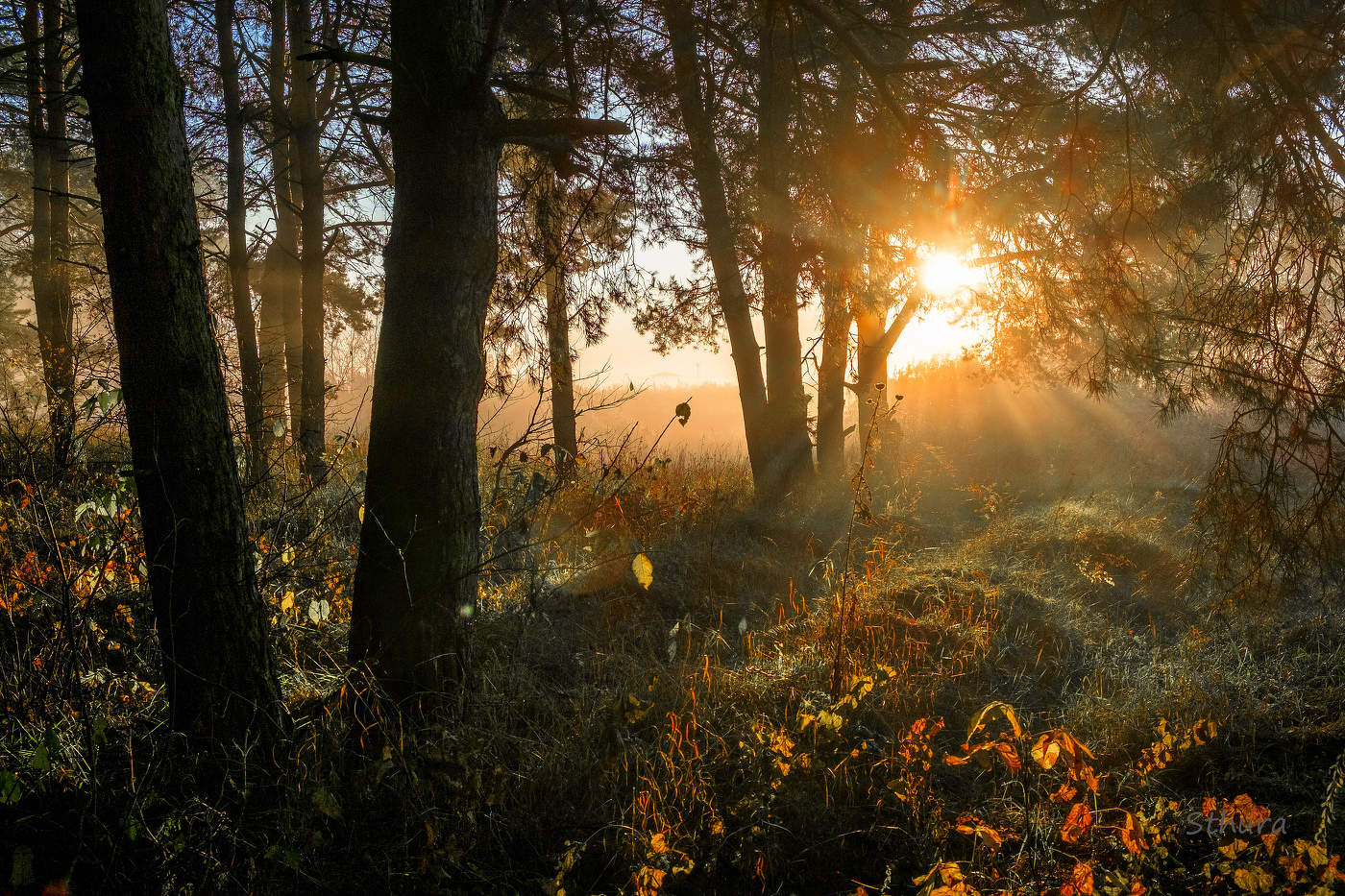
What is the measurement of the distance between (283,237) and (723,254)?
717 cm

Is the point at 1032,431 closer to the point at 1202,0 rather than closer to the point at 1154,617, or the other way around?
the point at 1154,617

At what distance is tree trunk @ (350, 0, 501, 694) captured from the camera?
2.97 meters

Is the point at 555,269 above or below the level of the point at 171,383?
above

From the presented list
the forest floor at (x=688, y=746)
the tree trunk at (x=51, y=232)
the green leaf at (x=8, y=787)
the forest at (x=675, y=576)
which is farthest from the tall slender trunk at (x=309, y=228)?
the green leaf at (x=8, y=787)

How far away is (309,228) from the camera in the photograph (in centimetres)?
766

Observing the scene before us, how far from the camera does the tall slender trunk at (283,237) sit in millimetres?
7754

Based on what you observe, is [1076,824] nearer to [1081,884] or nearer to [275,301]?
[1081,884]

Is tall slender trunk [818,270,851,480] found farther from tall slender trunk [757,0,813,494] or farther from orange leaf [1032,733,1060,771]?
orange leaf [1032,733,1060,771]

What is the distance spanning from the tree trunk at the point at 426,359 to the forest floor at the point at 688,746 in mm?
268

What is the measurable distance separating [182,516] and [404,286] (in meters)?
1.26

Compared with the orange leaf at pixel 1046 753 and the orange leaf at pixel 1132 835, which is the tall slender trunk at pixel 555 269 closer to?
the orange leaf at pixel 1046 753

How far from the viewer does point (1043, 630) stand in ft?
15.3

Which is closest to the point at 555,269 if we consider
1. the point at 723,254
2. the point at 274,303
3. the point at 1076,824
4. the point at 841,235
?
the point at 841,235

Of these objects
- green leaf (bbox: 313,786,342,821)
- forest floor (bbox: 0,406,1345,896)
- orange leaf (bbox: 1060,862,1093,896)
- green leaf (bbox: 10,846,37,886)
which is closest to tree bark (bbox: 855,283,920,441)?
forest floor (bbox: 0,406,1345,896)
